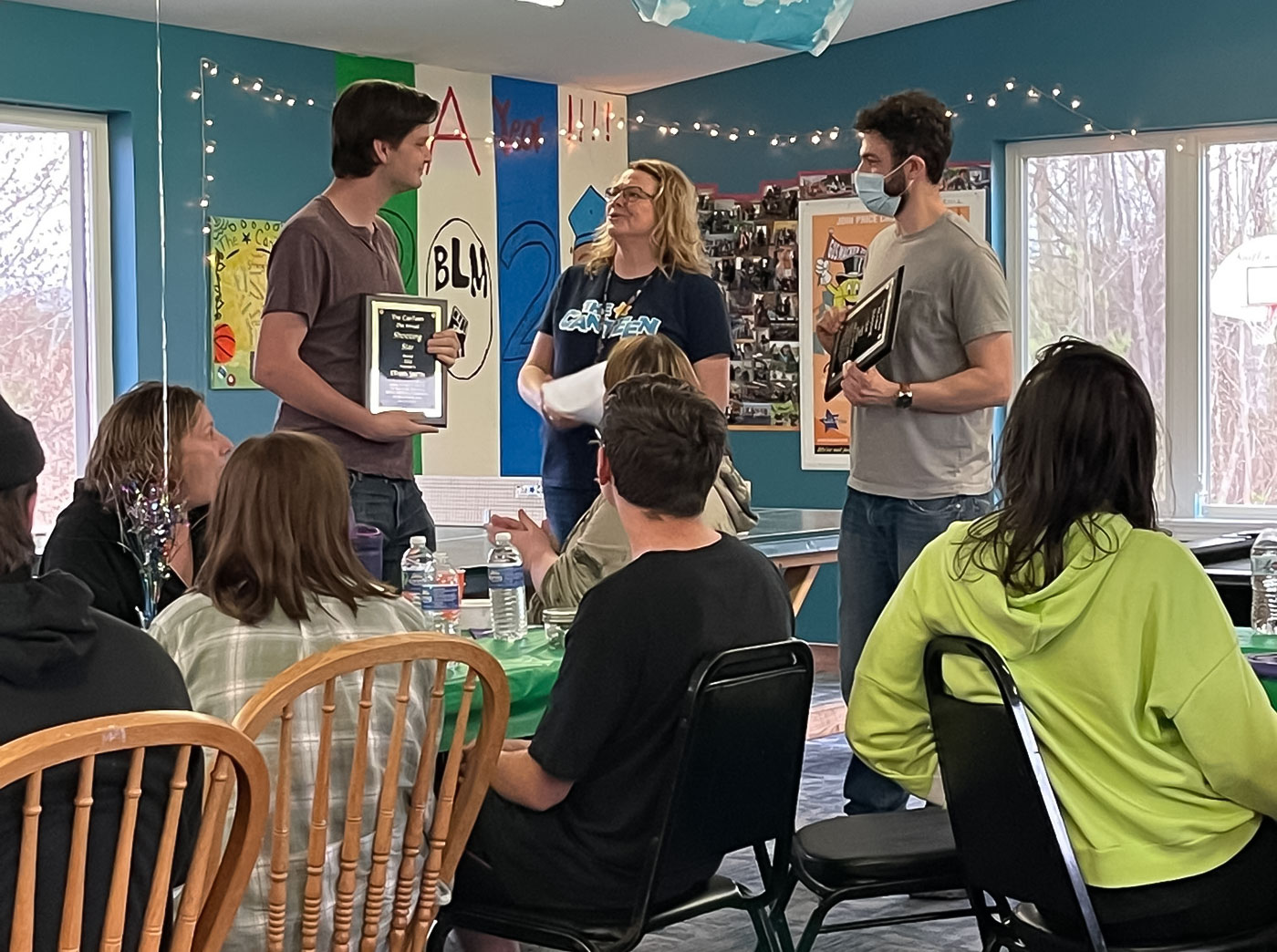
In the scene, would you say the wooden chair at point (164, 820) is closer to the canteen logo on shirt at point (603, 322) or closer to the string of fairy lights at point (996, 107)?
the canteen logo on shirt at point (603, 322)

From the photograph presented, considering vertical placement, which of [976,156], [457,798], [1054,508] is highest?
[976,156]

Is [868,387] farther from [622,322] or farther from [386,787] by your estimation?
[386,787]

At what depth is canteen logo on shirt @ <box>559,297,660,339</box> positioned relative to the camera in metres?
3.49

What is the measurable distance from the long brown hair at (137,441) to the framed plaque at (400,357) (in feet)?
1.08

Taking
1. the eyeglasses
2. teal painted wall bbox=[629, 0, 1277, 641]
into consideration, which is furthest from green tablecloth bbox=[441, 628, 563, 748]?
teal painted wall bbox=[629, 0, 1277, 641]

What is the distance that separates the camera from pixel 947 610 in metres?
2.03

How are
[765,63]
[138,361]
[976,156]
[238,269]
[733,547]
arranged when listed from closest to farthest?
[733,547] → [138,361] → [238,269] → [765,63] → [976,156]

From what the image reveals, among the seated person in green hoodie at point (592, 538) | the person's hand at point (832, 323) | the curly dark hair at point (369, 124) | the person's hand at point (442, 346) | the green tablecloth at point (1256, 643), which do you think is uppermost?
the curly dark hair at point (369, 124)

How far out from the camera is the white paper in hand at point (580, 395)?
3.38 metres

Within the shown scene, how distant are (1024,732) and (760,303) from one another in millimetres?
4010

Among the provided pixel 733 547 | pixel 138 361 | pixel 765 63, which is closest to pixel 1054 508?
pixel 733 547

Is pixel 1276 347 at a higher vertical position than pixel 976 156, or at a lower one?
lower

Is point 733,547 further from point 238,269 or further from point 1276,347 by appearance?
point 1276,347

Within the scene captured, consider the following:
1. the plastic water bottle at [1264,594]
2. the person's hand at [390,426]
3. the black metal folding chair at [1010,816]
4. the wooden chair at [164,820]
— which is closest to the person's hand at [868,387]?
the plastic water bottle at [1264,594]
